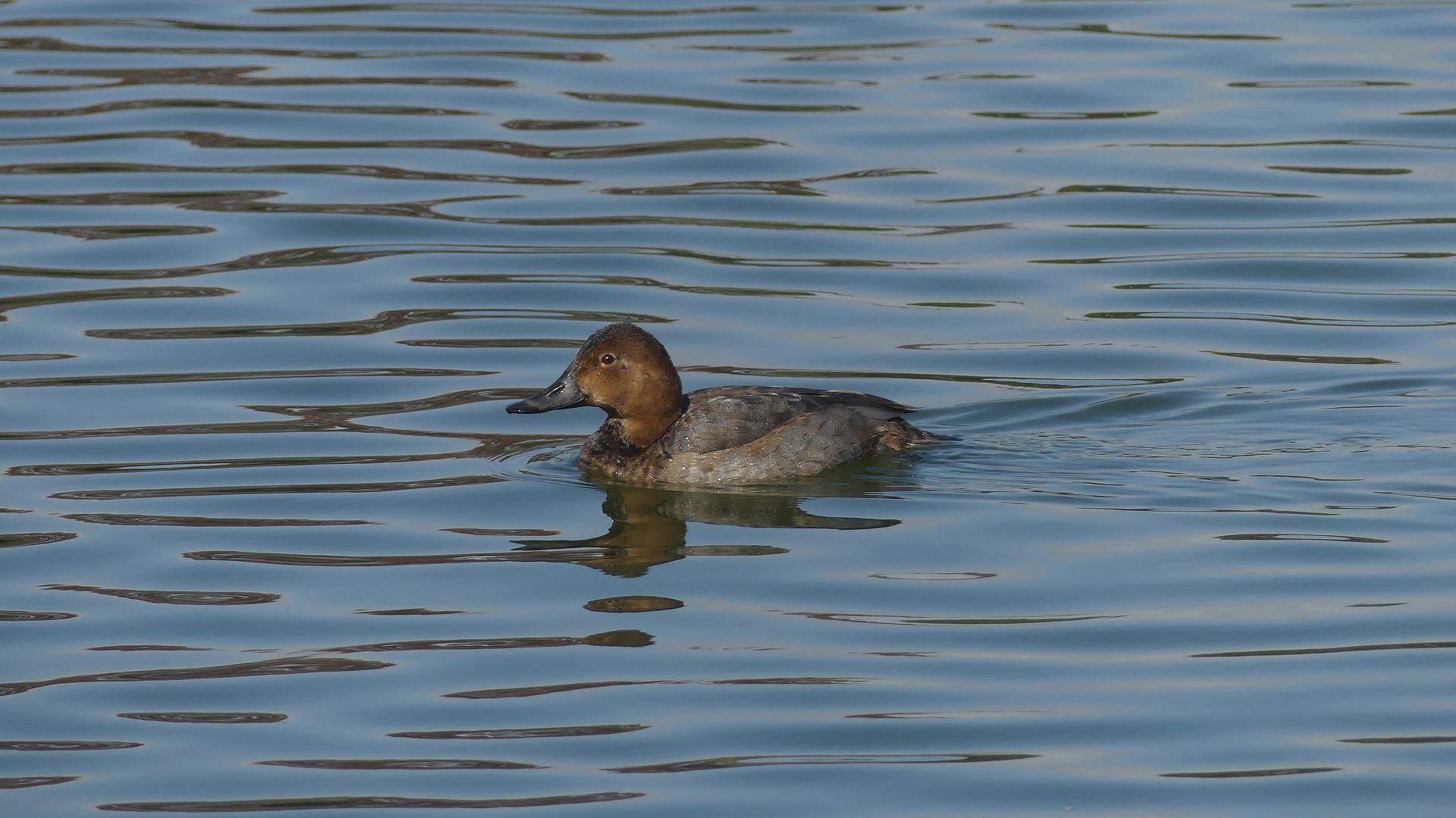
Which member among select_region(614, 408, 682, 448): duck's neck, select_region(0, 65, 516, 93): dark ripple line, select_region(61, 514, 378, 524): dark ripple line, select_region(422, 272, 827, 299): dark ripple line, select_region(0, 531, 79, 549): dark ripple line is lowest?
select_region(0, 531, 79, 549): dark ripple line

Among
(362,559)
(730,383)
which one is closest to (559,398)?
(730,383)

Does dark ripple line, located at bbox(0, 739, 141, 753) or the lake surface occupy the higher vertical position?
the lake surface

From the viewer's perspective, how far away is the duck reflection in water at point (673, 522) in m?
8.23

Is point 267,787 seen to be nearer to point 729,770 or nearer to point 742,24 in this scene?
point 729,770

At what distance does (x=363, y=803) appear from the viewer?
19.2 ft

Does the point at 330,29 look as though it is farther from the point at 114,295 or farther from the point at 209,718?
the point at 209,718

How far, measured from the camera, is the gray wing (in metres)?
9.37

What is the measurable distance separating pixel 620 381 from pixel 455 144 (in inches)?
228

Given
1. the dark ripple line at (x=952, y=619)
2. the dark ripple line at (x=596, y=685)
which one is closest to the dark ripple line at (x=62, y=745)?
the dark ripple line at (x=596, y=685)

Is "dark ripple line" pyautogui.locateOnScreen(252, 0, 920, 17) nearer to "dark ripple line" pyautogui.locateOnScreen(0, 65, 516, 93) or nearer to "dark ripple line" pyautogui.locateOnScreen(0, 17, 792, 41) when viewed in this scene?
"dark ripple line" pyautogui.locateOnScreen(0, 17, 792, 41)

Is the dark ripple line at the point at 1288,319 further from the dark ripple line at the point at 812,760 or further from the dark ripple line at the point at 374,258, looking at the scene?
the dark ripple line at the point at 812,760

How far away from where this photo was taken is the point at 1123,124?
15.1 meters

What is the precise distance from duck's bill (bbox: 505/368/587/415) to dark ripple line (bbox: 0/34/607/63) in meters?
7.45

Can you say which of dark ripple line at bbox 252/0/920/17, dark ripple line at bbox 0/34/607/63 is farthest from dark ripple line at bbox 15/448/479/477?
dark ripple line at bbox 252/0/920/17
